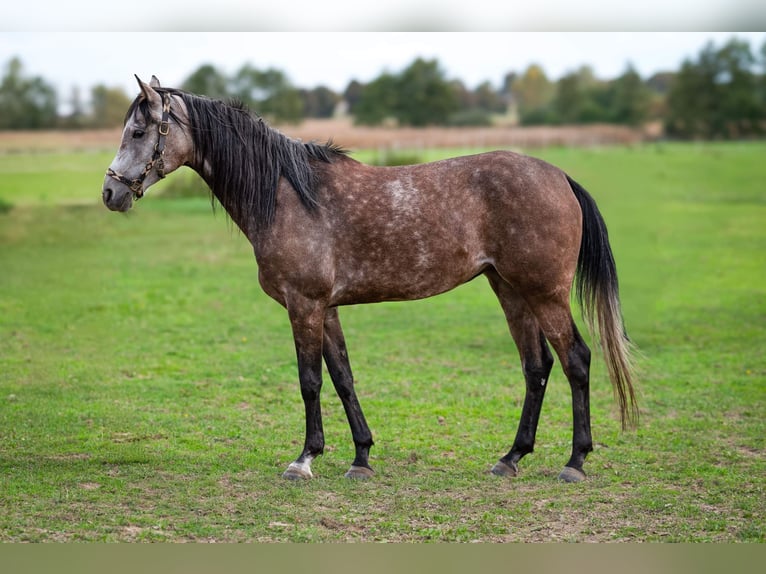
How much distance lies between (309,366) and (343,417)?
174 centimetres

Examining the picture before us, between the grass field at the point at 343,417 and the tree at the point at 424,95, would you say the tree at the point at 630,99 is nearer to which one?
the tree at the point at 424,95

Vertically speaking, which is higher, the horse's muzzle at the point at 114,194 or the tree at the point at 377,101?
the tree at the point at 377,101

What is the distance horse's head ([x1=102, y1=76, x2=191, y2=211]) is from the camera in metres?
5.58

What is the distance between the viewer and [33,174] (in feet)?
86.8

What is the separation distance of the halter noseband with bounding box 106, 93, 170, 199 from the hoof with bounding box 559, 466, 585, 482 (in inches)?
131

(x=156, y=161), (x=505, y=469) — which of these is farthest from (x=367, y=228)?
(x=505, y=469)

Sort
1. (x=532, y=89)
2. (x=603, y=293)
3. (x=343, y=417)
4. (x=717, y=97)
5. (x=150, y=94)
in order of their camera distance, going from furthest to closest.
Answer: (x=532, y=89) → (x=717, y=97) → (x=343, y=417) → (x=603, y=293) → (x=150, y=94)

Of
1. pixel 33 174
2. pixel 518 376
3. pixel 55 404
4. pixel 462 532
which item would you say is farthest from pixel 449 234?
pixel 33 174

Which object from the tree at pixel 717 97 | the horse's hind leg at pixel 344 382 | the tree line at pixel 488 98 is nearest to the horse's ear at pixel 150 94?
the horse's hind leg at pixel 344 382

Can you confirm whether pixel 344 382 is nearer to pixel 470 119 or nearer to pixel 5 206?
Answer: pixel 5 206

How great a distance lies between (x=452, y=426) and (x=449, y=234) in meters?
1.99

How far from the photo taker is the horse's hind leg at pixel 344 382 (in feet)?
19.6

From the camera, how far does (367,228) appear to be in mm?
5828

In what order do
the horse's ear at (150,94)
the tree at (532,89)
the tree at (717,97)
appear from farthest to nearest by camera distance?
1. the tree at (532,89)
2. the tree at (717,97)
3. the horse's ear at (150,94)
